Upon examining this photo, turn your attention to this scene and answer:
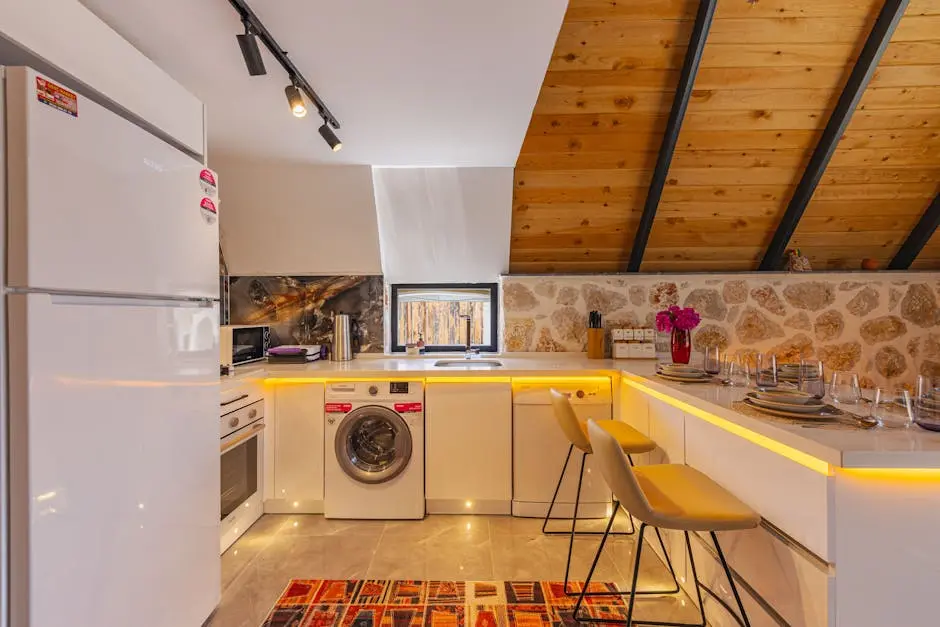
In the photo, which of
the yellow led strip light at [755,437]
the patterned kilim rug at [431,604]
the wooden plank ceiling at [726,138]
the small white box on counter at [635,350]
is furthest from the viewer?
the small white box on counter at [635,350]

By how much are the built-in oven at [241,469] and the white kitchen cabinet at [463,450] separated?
1.06m

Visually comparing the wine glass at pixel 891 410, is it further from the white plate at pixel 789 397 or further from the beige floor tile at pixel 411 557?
the beige floor tile at pixel 411 557

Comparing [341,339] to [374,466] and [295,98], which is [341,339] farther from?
[295,98]

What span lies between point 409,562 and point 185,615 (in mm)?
1060

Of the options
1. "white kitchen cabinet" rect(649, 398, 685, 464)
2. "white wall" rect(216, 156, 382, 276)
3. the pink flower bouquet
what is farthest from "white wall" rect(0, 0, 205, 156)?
the pink flower bouquet

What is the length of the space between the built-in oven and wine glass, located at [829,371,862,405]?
9.15ft

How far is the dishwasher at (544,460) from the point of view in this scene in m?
2.88

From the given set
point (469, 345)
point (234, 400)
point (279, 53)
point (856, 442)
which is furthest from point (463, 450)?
point (279, 53)

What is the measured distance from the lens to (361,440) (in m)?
2.97

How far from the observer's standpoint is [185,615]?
5.49ft

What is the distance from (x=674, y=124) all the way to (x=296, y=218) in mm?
2670

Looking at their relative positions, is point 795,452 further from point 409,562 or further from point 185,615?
point 185,615

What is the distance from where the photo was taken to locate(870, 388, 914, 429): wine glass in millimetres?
1386

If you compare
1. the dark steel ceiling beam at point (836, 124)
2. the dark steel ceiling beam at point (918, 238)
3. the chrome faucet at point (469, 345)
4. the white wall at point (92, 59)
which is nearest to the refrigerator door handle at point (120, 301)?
the white wall at point (92, 59)
